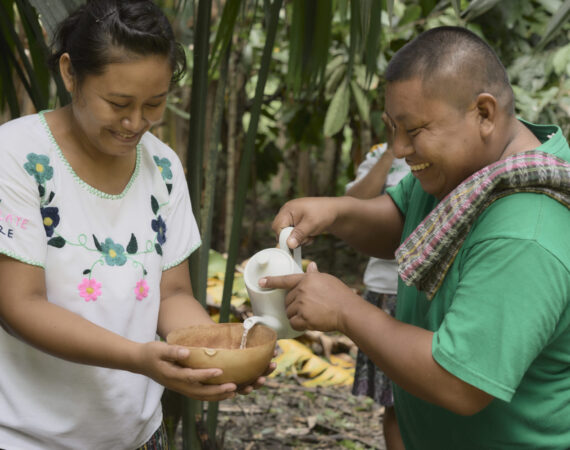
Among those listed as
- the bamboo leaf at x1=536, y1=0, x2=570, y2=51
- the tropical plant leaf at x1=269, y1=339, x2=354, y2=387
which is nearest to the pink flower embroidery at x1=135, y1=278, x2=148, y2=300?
the bamboo leaf at x1=536, y1=0, x2=570, y2=51

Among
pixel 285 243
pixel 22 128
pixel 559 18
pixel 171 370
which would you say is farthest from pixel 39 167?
pixel 559 18

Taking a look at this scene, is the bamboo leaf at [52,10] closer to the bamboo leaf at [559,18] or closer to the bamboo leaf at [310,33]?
the bamboo leaf at [310,33]

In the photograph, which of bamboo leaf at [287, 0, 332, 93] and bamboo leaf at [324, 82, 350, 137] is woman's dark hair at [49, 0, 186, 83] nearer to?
bamboo leaf at [287, 0, 332, 93]

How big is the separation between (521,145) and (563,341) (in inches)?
14.0

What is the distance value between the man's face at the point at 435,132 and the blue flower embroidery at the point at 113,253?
54 centimetres

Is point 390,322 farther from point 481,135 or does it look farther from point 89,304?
point 89,304

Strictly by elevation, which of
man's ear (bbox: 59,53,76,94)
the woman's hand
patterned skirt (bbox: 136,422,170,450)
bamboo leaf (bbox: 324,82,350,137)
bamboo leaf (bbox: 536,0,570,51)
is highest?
bamboo leaf (bbox: 536,0,570,51)

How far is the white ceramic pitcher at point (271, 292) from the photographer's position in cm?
133

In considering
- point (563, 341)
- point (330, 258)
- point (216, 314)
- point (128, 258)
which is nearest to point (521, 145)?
point (563, 341)

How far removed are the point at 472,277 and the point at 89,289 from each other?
2.11 feet

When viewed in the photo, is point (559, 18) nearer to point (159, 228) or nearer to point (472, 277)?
point (472, 277)

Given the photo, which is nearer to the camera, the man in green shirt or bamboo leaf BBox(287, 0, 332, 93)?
the man in green shirt

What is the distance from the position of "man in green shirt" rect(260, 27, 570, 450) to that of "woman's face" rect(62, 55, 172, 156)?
0.39 metres

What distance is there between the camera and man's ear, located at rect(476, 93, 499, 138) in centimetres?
117
